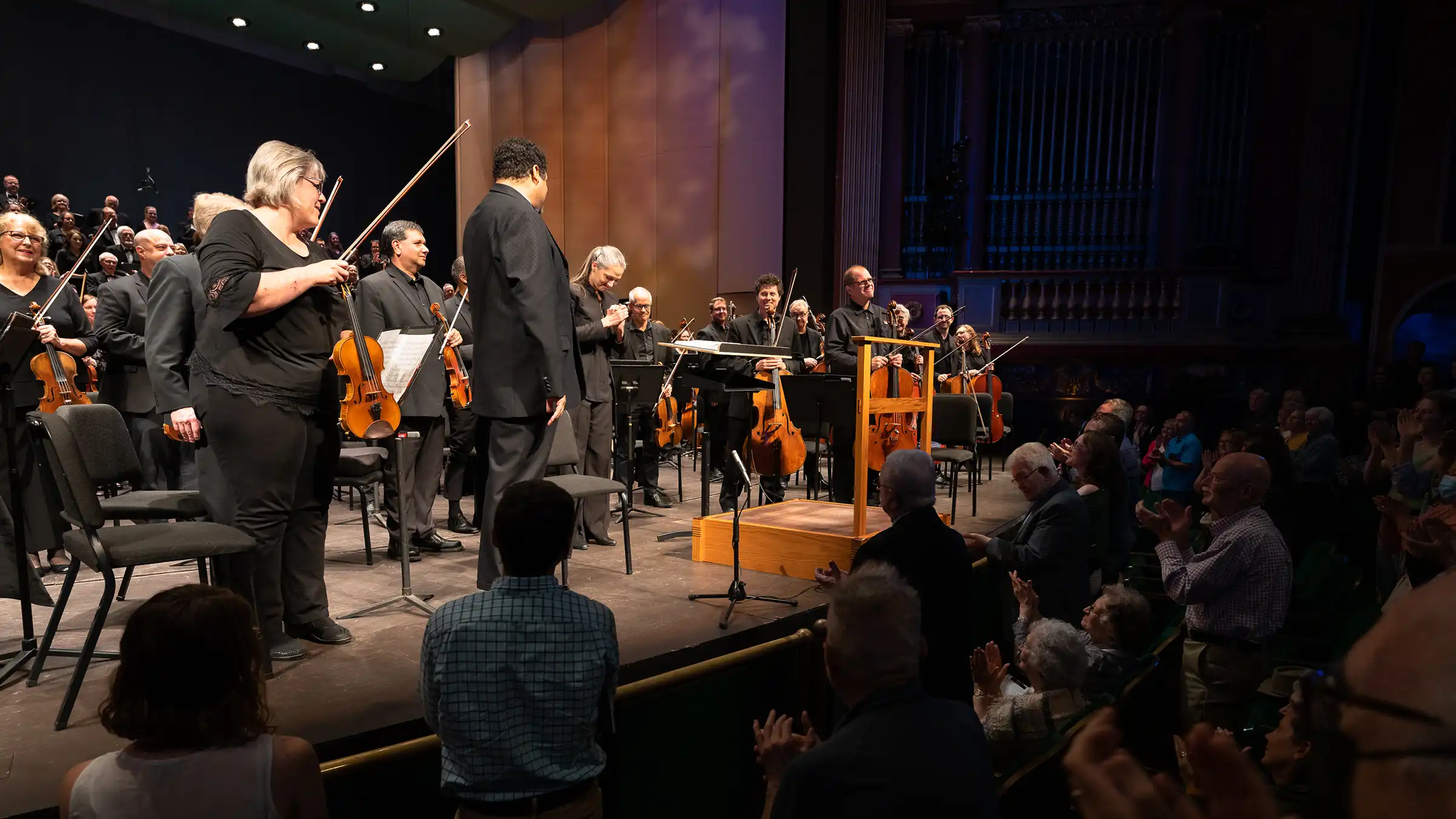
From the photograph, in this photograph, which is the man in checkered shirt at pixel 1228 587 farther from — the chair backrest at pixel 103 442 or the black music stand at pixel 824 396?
the chair backrest at pixel 103 442

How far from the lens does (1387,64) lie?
9.05 meters

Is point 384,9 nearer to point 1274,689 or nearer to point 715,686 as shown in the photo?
point 715,686

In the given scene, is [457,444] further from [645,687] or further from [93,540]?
[645,687]

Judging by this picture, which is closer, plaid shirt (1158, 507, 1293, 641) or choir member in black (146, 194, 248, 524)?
choir member in black (146, 194, 248, 524)

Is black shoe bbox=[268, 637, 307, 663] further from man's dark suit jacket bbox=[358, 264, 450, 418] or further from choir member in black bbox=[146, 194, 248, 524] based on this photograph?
man's dark suit jacket bbox=[358, 264, 450, 418]

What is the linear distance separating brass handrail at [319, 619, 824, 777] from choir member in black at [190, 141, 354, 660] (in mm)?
819

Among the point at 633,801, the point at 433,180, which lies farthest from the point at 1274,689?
the point at 433,180

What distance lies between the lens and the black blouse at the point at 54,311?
3.73 metres

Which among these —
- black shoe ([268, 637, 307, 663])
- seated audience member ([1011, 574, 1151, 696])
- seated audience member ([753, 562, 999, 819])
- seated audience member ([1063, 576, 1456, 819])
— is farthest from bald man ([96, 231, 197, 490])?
seated audience member ([1063, 576, 1456, 819])

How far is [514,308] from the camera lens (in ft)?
10.4

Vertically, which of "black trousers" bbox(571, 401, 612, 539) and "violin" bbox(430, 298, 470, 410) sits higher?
"violin" bbox(430, 298, 470, 410)

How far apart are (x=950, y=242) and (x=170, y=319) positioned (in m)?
8.71

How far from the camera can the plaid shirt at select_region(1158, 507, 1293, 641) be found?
2824 mm

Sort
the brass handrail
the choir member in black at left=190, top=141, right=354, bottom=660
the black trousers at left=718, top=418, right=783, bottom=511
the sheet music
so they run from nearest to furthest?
the brass handrail → the choir member in black at left=190, top=141, right=354, bottom=660 → the sheet music → the black trousers at left=718, top=418, right=783, bottom=511
